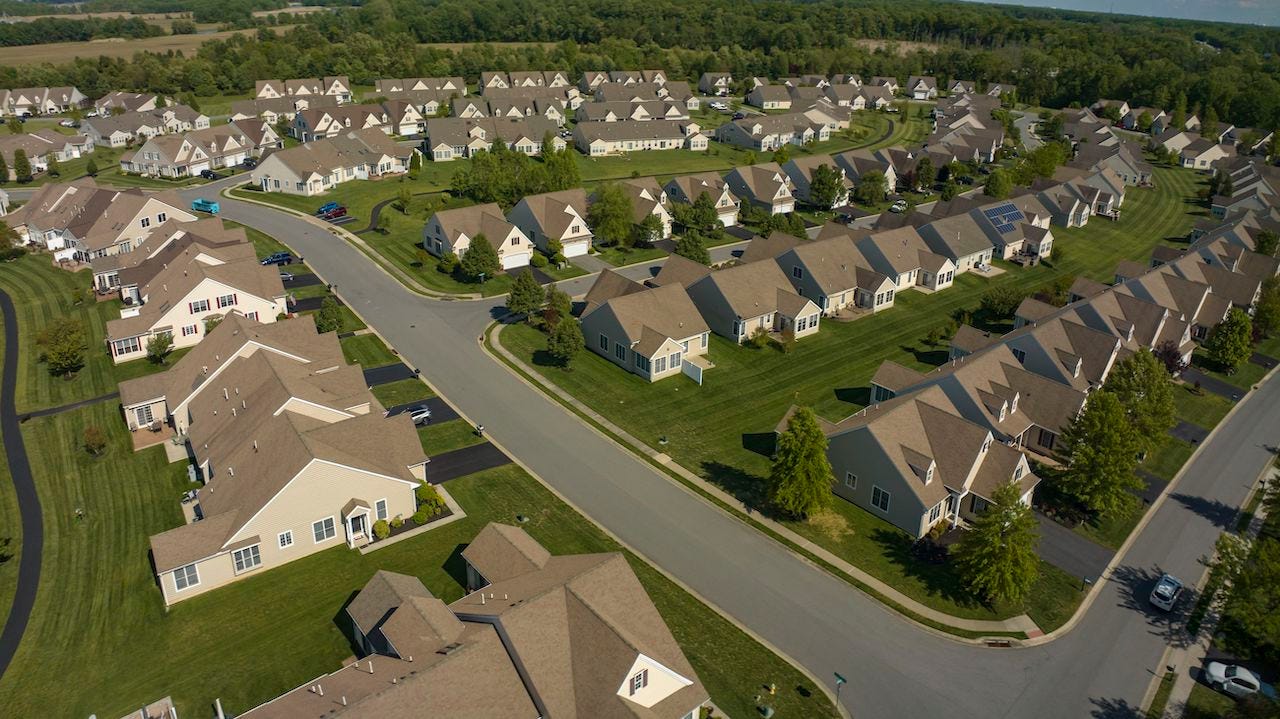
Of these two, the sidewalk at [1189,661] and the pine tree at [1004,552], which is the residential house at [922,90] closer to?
the sidewalk at [1189,661]

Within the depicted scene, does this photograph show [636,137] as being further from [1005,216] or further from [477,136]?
[1005,216]

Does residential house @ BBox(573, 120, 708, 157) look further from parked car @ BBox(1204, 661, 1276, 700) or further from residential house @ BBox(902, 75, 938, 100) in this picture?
parked car @ BBox(1204, 661, 1276, 700)

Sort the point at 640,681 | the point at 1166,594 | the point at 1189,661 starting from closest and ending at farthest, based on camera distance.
Result: the point at 640,681, the point at 1189,661, the point at 1166,594

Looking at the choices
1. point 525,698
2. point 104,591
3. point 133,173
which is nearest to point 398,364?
point 104,591

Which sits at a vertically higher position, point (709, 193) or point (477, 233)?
point (709, 193)

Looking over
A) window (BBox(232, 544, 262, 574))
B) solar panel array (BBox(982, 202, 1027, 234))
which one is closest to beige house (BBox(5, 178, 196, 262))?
window (BBox(232, 544, 262, 574))

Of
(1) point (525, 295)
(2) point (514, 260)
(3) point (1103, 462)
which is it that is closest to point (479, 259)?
(2) point (514, 260)
